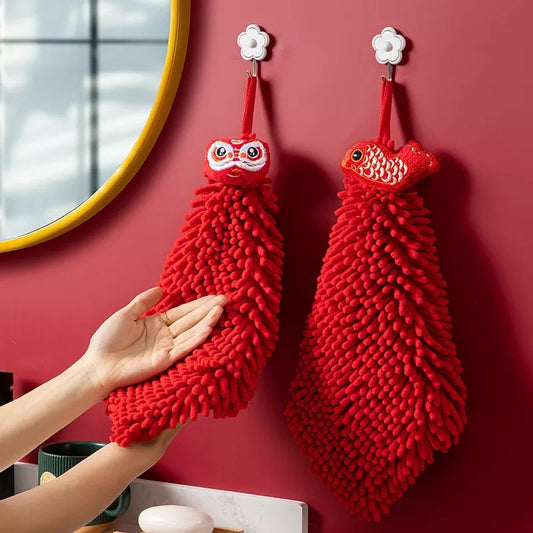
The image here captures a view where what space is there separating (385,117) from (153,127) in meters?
0.33

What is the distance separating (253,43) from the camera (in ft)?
3.17

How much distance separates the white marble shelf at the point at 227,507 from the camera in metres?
0.97

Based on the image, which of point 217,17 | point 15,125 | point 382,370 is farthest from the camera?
point 15,125

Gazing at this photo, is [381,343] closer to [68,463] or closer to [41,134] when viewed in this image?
[68,463]

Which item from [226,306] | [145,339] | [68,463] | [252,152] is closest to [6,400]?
[68,463]

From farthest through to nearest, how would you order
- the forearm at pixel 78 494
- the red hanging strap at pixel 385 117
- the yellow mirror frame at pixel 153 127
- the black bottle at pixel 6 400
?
the black bottle at pixel 6 400, the yellow mirror frame at pixel 153 127, the red hanging strap at pixel 385 117, the forearm at pixel 78 494

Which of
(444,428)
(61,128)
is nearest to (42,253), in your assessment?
(61,128)

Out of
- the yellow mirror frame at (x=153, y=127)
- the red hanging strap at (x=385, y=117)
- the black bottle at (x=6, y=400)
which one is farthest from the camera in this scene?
the black bottle at (x=6, y=400)

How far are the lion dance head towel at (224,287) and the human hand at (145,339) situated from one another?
13 millimetres

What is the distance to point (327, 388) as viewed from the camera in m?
0.88

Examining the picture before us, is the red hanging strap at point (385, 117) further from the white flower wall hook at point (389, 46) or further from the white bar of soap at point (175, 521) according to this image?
the white bar of soap at point (175, 521)

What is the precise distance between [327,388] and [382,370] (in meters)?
0.08

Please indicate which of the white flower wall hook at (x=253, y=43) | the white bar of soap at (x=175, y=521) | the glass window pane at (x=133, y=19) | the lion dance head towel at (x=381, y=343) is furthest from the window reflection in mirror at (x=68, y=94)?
the white bar of soap at (x=175, y=521)

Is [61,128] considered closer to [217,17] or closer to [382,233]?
[217,17]
